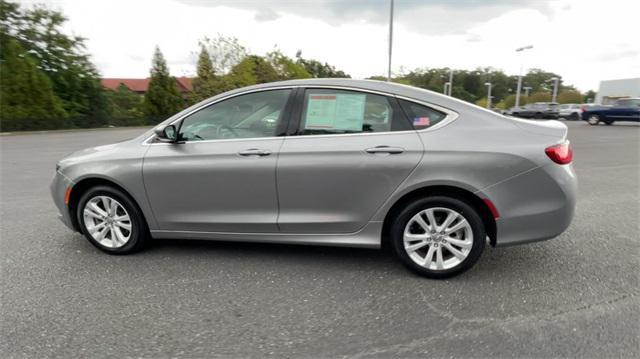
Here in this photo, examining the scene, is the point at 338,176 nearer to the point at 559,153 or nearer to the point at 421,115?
the point at 421,115

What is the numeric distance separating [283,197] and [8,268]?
8.34ft

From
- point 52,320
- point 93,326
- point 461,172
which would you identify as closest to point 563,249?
point 461,172

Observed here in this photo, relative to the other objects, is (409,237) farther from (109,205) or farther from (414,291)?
(109,205)

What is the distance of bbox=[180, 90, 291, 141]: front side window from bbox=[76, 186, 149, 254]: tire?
0.86 meters

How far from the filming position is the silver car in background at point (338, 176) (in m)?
2.99

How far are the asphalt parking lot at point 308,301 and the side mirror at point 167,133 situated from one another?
1101 mm

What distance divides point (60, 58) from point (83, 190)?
35.3 m

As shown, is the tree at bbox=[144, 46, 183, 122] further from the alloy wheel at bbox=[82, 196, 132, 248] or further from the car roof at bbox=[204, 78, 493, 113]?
the car roof at bbox=[204, 78, 493, 113]

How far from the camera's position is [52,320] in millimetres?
2635

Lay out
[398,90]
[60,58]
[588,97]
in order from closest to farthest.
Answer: [398,90], [60,58], [588,97]

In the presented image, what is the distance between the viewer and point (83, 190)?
378cm

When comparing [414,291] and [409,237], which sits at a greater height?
[409,237]

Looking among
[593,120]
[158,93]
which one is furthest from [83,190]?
[158,93]

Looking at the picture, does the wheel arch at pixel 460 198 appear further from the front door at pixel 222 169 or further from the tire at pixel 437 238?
the front door at pixel 222 169
